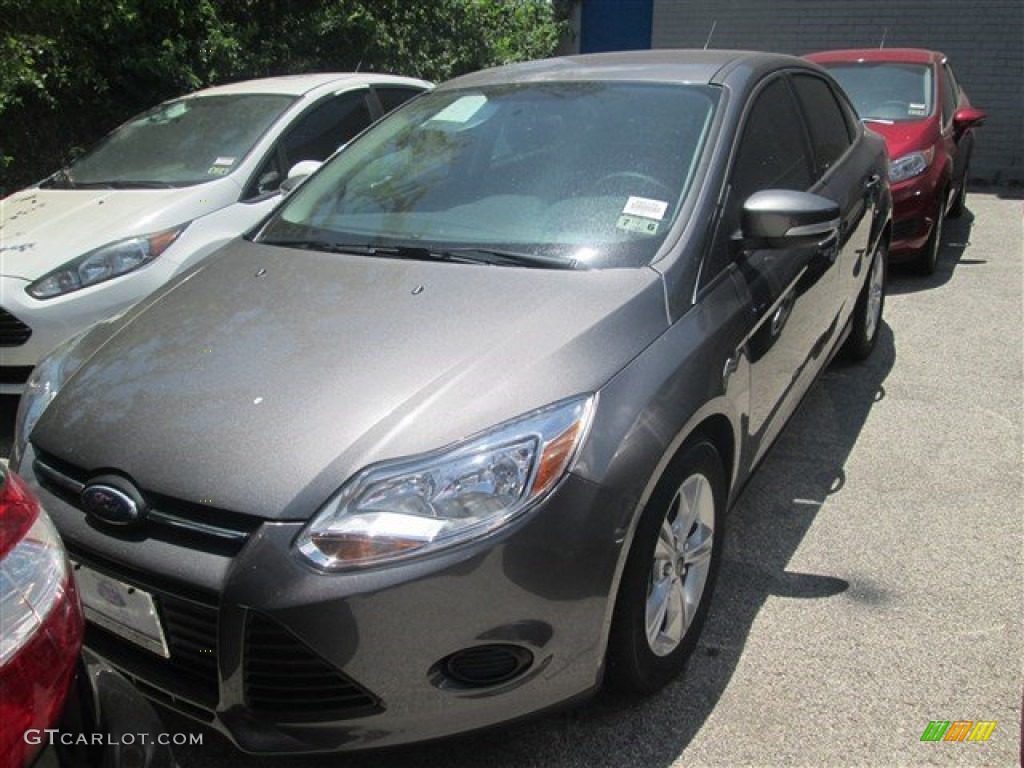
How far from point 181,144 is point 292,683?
Result: 160 inches

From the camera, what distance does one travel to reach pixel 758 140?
3.10 meters

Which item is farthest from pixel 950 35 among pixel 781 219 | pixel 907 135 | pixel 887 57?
pixel 781 219

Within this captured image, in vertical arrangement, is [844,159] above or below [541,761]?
above

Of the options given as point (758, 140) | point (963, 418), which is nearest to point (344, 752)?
point (758, 140)

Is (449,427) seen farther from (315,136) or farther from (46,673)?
(315,136)

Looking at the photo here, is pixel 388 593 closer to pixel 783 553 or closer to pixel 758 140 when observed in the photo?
pixel 783 553

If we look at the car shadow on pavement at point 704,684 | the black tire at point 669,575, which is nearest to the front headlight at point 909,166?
the car shadow on pavement at point 704,684

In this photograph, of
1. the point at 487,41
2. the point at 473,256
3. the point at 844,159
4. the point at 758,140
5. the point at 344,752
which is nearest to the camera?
the point at 344,752

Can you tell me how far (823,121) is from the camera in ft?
12.9

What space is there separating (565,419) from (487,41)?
30.7 feet

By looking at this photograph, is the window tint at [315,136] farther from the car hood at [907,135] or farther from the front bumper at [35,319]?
the car hood at [907,135]

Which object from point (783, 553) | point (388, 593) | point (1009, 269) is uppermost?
point (388, 593)

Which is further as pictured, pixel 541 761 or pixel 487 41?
pixel 487 41

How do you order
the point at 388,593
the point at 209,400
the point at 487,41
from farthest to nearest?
the point at 487,41 → the point at 209,400 → the point at 388,593
